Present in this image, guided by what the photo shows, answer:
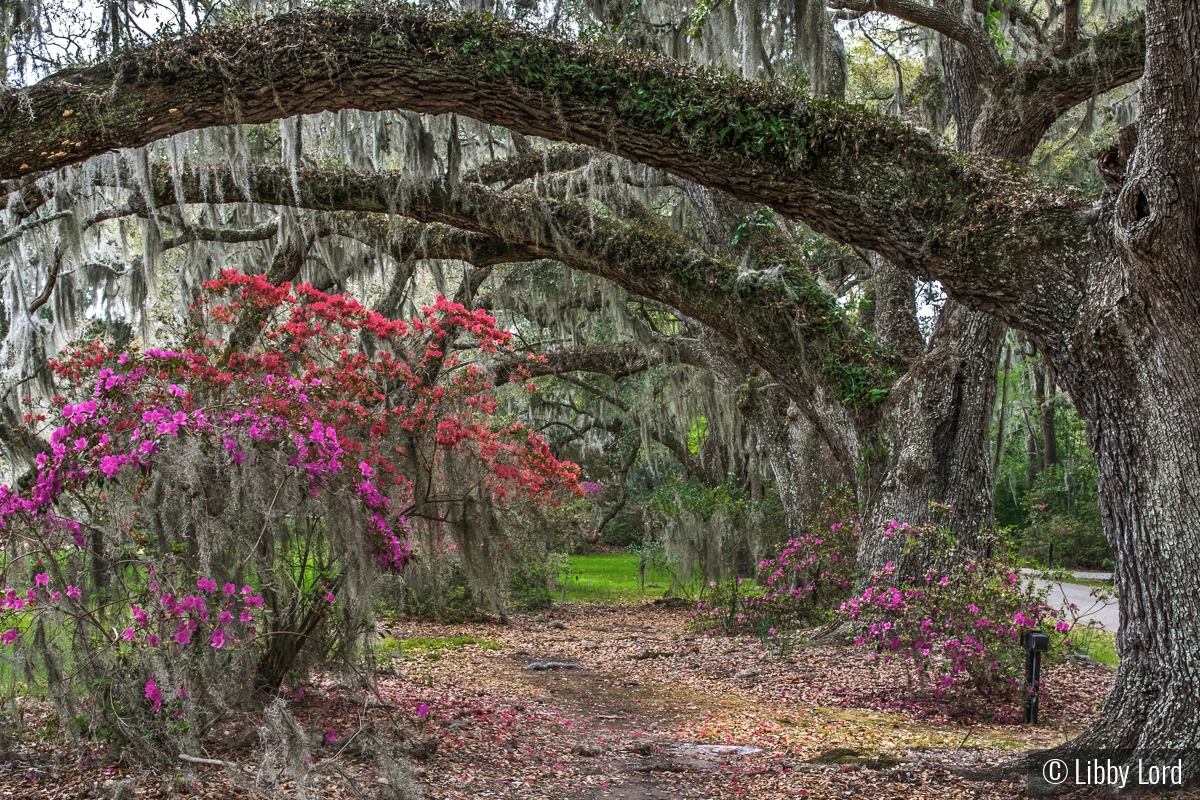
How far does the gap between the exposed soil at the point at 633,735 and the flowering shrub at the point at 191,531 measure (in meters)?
0.37

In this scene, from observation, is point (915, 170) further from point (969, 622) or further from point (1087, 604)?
point (1087, 604)

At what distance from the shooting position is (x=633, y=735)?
5328mm

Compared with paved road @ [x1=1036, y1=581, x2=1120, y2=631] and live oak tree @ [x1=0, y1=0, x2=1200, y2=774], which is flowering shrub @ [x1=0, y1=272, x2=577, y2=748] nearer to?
live oak tree @ [x1=0, y1=0, x2=1200, y2=774]

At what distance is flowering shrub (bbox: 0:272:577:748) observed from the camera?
11.5 feet

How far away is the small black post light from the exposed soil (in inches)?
4.6

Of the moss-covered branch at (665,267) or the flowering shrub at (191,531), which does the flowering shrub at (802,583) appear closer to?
the moss-covered branch at (665,267)

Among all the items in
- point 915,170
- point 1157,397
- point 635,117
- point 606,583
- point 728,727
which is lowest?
point 606,583

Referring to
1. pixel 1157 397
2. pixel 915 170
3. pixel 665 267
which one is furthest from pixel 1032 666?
pixel 665 267

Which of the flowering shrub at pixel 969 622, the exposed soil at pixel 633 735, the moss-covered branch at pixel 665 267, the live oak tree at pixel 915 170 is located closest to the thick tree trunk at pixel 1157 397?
the live oak tree at pixel 915 170

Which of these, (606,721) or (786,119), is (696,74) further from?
(606,721)

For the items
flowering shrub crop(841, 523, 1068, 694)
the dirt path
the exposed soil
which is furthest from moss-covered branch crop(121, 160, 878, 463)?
the exposed soil

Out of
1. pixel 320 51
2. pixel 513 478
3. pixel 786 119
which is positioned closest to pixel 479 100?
pixel 320 51

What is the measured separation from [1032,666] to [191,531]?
4645 mm

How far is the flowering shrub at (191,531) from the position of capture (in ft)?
11.5
